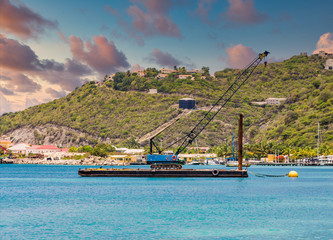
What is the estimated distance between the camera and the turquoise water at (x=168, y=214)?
42625 mm

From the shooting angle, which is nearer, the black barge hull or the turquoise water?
the turquoise water

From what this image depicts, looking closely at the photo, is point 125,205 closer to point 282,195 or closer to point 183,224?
point 183,224

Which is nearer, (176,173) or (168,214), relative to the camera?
(168,214)

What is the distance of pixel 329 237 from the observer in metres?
39.8

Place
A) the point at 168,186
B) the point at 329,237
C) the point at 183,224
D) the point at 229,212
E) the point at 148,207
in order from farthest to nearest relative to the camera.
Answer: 1. the point at 168,186
2. the point at 148,207
3. the point at 229,212
4. the point at 183,224
5. the point at 329,237

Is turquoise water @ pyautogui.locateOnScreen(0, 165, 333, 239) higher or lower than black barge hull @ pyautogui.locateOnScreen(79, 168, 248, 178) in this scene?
→ lower

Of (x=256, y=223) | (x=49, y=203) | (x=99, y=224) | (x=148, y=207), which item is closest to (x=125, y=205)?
(x=148, y=207)

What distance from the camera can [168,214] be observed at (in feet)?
176

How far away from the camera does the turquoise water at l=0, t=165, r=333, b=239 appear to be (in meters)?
42.6

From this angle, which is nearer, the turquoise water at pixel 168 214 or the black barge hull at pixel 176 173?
the turquoise water at pixel 168 214

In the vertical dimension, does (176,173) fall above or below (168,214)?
above

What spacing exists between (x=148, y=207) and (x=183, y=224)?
13300 mm

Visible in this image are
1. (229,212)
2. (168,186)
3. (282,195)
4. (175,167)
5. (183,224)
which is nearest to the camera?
(183,224)

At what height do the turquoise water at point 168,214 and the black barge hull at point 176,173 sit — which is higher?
the black barge hull at point 176,173
